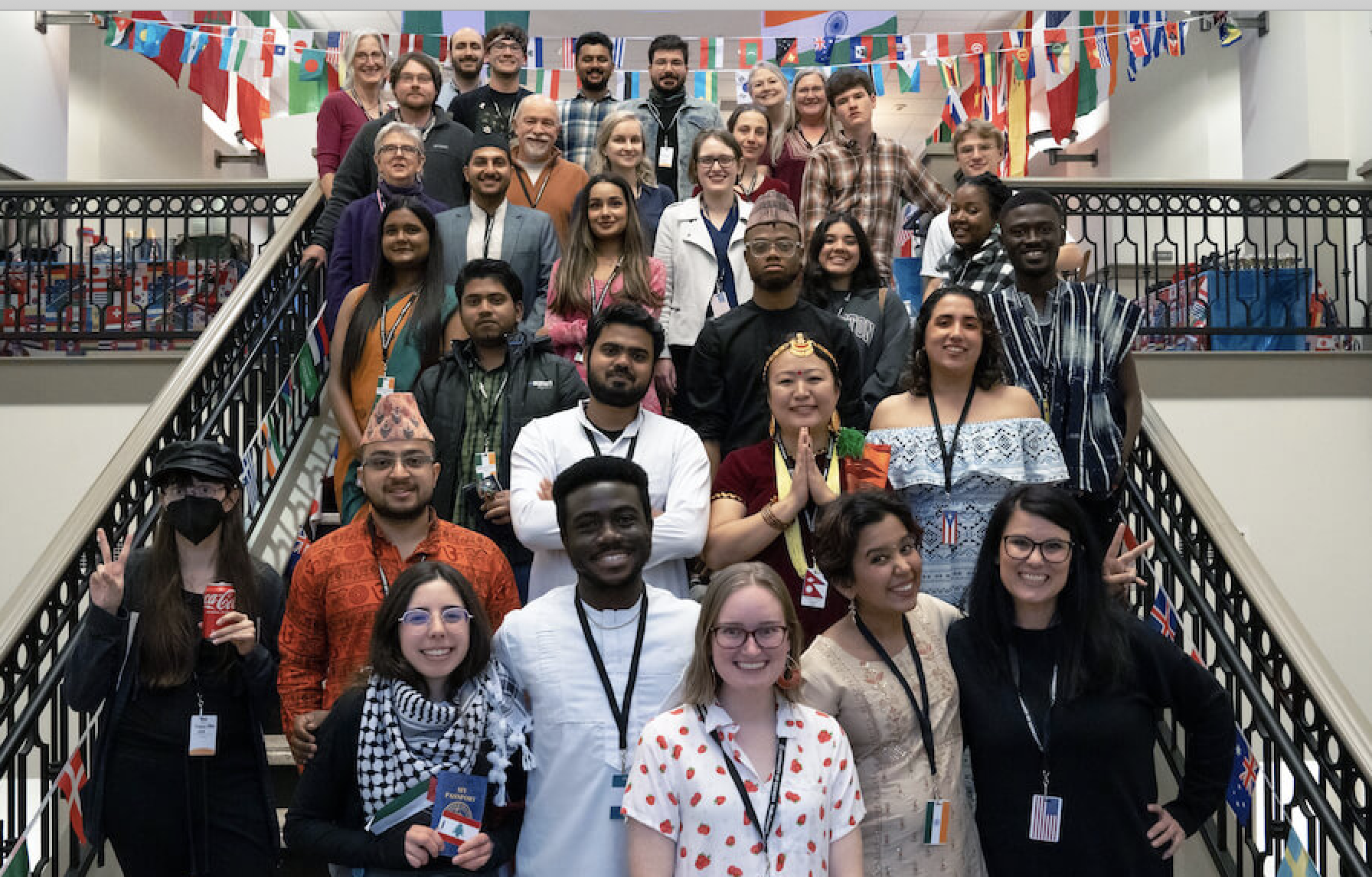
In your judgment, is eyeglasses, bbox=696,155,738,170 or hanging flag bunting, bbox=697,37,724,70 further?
hanging flag bunting, bbox=697,37,724,70

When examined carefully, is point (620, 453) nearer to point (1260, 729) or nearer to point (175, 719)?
point (175, 719)

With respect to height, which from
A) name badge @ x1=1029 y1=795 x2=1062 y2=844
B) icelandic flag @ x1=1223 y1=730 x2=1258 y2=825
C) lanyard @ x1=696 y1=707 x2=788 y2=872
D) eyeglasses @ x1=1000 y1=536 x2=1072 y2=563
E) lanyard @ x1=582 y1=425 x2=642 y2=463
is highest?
lanyard @ x1=582 y1=425 x2=642 y2=463

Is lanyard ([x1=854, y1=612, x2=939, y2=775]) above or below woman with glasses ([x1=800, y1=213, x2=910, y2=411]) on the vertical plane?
below

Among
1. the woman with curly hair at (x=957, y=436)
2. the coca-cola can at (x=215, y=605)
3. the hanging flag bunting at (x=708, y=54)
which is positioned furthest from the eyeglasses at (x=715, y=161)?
the hanging flag bunting at (x=708, y=54)

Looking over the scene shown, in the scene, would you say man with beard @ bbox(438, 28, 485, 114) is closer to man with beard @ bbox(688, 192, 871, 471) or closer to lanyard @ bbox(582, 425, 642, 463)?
man with beard @ bbox(688, 192, 871, 471)

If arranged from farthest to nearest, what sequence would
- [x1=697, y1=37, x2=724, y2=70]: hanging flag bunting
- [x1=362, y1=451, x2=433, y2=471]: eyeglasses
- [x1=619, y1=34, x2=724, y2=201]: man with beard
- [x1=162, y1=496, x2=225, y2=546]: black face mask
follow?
1. [x1=697, y1=37, x2=724, y2=70]: hanging flag bunting
2. [x1=619, y1=34, x2=724, y2=201]: man with beard
3. [x1=362, y1=451, x2=433, y2=471]: eyeglasses
4. [x1=162, y1=496, x2=225, y2=546]: black face mask

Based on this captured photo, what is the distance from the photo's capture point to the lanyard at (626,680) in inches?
121

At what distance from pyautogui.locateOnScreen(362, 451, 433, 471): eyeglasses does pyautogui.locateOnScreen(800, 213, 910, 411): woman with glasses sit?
69.1 inches

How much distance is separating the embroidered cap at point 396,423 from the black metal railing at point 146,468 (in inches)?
28.0

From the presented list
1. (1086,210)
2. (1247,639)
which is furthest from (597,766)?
(1086,210)

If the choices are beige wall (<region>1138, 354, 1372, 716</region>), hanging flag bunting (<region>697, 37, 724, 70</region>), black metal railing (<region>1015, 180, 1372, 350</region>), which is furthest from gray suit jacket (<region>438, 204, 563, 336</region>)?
hanging flag bunting (<region>697, 37, 724, 70</region>)

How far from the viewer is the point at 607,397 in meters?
4.14

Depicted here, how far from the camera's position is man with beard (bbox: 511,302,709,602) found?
153 inches

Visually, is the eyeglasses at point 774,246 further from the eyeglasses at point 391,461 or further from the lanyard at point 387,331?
the eyeglasses at point 391,461
